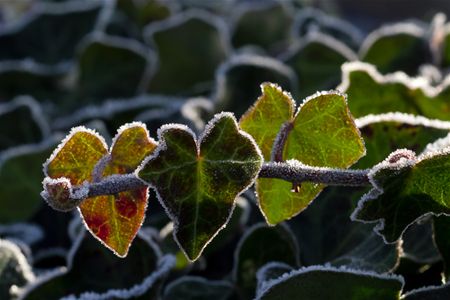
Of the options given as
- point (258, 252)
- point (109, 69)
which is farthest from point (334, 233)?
point (109, 69)

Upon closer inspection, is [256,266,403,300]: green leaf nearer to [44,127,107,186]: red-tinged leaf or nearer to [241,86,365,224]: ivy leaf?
[241,86,365,224]: ivy leaf

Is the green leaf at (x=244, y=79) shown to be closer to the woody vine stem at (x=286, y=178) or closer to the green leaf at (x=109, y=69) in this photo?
the green leaf at (x=109, y=69)

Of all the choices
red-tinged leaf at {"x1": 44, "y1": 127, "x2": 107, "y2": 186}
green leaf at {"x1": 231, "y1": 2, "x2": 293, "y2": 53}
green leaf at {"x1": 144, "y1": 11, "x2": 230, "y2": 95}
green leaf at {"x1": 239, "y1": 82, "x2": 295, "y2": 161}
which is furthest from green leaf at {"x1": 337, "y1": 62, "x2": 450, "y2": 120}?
A: green leaf at {"x1": 231, "y1": 2, "x2": 293, "y2": 53}

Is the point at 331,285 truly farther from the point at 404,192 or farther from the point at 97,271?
the point at 97,271

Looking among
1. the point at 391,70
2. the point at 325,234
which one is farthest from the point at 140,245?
the point at 391,70

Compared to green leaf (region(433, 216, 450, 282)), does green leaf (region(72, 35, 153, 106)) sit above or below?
above
